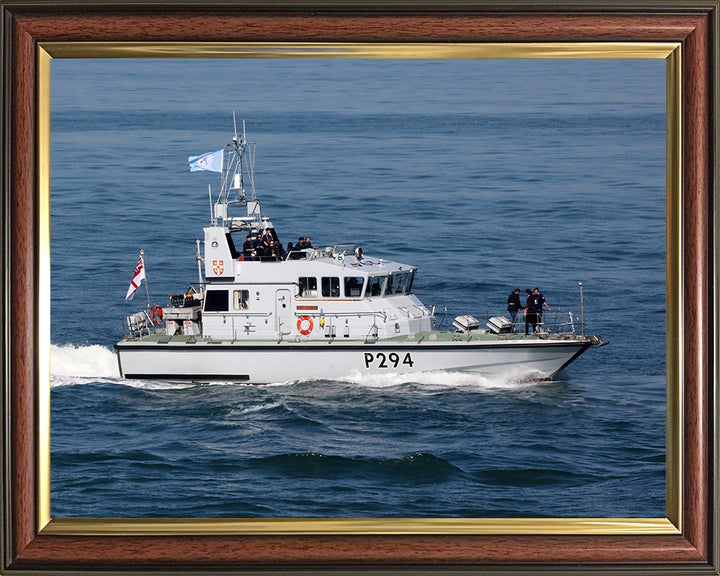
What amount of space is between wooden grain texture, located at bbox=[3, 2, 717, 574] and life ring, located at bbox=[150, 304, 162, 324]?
16105 millimetres

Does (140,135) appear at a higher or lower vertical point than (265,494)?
higher

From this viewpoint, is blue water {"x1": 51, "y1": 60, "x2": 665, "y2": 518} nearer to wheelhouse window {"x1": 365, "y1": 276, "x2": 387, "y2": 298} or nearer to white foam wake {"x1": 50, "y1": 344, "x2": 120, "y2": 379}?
white foam wake {"x1": 50, "y1": 344, "x2": 120, "y2": 379}

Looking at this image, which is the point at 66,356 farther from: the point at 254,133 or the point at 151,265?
the point at 151,265

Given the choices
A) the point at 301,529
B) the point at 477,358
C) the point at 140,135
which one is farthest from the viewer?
the point at 477,358

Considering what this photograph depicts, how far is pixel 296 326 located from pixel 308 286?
915 millimetres

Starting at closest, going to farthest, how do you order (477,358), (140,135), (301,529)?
(301,529) → (140,135) → (477,358)

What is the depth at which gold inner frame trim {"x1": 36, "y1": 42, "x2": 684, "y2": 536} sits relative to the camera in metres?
7.82

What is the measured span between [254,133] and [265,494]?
26.2 feet

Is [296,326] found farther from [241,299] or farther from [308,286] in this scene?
[241,299]

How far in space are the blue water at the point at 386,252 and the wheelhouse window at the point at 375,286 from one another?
2.48ft

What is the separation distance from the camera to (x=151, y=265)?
2342 centimetres

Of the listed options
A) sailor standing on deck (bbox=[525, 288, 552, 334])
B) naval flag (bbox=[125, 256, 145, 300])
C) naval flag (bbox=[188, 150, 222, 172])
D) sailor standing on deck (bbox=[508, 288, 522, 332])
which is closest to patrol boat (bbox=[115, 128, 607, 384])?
sailor standing on deck (bbox=[525, 288, 552, 334])

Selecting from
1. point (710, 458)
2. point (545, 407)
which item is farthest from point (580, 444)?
point (545, 407)

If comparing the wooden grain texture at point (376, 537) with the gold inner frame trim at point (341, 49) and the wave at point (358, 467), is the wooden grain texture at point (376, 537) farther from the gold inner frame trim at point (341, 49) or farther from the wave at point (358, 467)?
the wave at point (358, 467)
